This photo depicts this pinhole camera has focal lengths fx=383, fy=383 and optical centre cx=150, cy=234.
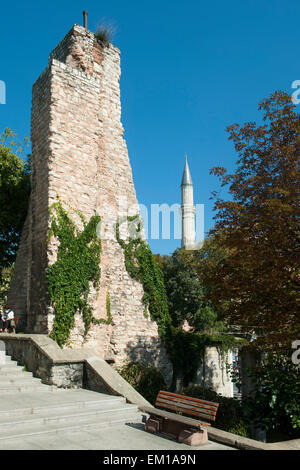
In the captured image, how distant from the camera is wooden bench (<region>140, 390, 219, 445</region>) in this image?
509 cm

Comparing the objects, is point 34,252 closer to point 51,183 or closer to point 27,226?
point 27,226

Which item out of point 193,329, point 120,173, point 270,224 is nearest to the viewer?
point 270,224

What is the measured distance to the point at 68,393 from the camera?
7660 millimetres

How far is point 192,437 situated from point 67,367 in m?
3.93

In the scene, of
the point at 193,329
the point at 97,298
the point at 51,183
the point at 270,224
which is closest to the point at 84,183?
the point at 51,183

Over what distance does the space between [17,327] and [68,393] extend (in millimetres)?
3996

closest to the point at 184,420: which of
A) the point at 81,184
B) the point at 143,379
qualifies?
the point at 143,379

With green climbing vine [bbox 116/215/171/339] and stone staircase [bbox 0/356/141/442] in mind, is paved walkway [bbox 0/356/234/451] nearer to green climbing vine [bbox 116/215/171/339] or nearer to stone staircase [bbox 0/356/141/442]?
stone staircase [bbox 0/356/141/442]

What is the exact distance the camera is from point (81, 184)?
11.1 meters

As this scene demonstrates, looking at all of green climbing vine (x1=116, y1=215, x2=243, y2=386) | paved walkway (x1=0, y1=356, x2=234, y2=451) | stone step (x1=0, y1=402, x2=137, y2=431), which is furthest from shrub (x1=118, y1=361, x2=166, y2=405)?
stone step (x1=0, y1=402, x2=137, y2=431)

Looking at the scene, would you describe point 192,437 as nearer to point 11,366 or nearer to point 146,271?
point 11,366

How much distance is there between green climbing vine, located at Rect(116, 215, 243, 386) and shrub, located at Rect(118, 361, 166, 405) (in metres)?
1.71

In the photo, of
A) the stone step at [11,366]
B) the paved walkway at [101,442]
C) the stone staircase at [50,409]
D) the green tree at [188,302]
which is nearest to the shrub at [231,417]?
the stone staircase at [50,409]
